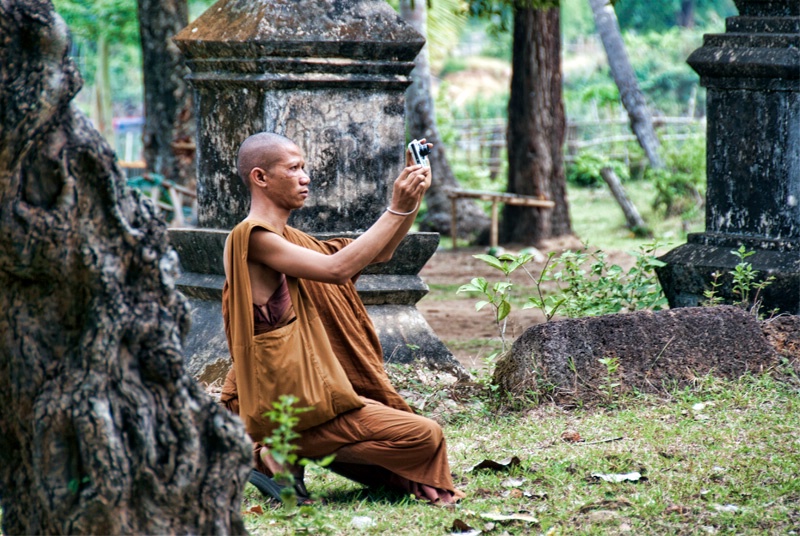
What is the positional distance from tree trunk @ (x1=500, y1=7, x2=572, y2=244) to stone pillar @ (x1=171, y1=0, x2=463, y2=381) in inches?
268

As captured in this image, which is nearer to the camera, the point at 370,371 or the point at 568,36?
the point at 370,371

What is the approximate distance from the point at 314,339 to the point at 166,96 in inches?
406

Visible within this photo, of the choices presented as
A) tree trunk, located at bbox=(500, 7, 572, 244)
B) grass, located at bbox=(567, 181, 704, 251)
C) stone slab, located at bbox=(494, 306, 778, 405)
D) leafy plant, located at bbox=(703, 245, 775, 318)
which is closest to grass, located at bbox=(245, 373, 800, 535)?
stone slab, located at bbox=(494, 306, 778, 405)

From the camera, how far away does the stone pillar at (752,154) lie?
18.2 feet

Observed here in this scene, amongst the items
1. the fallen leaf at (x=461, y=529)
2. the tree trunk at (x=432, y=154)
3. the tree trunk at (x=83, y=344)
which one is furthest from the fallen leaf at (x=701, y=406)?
the tree trunk at (x=432, y=154)

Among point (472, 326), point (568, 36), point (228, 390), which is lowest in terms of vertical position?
point (472, 326)

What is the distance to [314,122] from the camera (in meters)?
5.14

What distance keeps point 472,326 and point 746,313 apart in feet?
11.1

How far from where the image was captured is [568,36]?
167 ft

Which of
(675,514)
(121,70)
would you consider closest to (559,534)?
(675,514)

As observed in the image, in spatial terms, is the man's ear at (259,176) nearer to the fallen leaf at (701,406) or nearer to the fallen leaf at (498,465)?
the fallen leaf at (498,465)

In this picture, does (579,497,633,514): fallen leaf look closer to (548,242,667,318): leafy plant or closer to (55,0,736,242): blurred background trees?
(548,242,667,318): leafy plant

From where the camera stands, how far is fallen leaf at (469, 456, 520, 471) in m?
3.87

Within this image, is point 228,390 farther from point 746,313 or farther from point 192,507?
point 746,313
